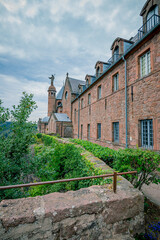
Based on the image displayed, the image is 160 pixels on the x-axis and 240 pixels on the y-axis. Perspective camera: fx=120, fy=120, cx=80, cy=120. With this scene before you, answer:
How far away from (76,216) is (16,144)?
99.5 inches

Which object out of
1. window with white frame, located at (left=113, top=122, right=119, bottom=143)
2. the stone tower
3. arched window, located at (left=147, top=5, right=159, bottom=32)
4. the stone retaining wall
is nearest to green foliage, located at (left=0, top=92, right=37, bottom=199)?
the stone retaining wall

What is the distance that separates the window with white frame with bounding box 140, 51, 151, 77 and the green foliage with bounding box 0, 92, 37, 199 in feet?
21.6

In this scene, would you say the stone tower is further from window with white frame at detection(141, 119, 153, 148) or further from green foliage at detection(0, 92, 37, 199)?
green foliage at detection(0, 92, 37, 199)

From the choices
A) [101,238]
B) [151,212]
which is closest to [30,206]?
[101,238]

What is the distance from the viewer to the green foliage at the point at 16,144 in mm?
3109

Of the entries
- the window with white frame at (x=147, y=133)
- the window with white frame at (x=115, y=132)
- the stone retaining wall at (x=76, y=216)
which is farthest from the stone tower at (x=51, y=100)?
the stone retaining wall at (x=76, y=216)

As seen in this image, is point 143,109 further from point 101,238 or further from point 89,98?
point 89,98

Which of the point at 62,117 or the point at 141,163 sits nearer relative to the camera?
the point at 141,163

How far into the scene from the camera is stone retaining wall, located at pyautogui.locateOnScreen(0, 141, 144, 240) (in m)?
1.61

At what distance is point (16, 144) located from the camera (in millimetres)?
3449

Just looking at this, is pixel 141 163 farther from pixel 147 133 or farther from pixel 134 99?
pixel 134 99

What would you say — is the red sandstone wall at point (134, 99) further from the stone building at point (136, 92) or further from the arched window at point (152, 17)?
the arched window at point (152, 17)

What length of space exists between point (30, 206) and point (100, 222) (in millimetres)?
1153

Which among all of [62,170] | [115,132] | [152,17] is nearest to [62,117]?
[115,132]
